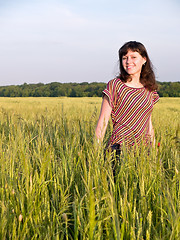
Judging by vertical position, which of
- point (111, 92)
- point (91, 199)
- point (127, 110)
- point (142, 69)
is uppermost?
point (142, 69)

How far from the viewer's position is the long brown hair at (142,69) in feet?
7.20

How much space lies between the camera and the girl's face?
7.16ft

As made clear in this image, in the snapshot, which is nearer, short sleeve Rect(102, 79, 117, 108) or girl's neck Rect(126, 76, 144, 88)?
short sleeve Rect(102, 79, 117, 108)

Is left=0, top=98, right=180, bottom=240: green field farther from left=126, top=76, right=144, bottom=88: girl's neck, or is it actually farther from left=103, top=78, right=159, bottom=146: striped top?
left=126, top=76, right=144, bottom=88: girl's neck

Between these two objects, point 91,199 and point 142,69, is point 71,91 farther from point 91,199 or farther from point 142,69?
point 91,199

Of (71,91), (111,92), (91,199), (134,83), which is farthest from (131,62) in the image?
(71,91)

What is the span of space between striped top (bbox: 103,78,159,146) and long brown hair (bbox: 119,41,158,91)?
0.10m

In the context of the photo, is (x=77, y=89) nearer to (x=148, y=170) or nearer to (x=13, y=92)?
(x=13, y=92)

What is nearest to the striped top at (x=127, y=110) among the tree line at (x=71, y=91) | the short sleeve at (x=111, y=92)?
the short sleeve at (x=111, y=92)

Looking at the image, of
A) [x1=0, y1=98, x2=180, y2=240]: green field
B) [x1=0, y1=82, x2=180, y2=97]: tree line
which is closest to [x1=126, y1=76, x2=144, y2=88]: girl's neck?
[x1=0, y1=98, x2=180, y2=240]: green field

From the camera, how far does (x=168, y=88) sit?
29812 mm

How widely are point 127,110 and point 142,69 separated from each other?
0.51 m

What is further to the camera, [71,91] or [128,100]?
[71,91]

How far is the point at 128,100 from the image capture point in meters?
2.16
